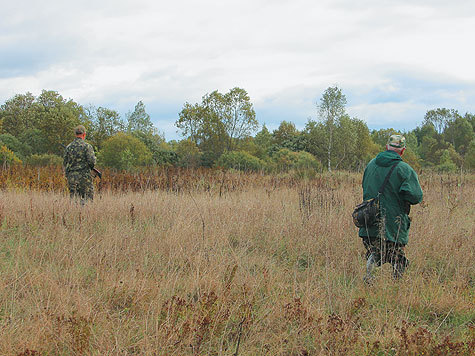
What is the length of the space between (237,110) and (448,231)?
31.8m

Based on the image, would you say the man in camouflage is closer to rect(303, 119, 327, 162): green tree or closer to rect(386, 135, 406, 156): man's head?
rect(386, 135, 406, 156): man's head

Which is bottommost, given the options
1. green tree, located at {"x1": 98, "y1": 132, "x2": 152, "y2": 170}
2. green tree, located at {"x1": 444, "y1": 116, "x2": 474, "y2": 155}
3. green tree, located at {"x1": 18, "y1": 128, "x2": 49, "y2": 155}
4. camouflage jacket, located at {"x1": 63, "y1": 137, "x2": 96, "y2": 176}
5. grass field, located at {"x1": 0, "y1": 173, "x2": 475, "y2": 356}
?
grass field, located at {"x1": 0, "y1": 173, "x2": 475, "y2": 356}

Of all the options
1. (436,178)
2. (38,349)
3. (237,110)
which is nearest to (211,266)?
(38,349)

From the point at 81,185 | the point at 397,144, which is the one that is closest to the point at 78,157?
the point at 81,185

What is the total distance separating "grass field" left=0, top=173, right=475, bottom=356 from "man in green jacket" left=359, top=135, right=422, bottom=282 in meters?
0.22

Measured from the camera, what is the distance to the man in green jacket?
4062mm

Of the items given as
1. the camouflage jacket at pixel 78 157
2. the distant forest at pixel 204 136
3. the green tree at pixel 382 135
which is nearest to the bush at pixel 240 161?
the distant forest at pixel 204 136

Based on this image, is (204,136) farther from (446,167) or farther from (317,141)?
(446,167)

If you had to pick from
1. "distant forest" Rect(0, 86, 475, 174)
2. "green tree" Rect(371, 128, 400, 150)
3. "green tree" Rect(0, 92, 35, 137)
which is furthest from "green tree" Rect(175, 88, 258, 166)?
"green tree" Rect(371, 128, 400, 150)

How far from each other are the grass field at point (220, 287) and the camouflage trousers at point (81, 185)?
1.67ft

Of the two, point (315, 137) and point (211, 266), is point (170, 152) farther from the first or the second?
point (211, 266)

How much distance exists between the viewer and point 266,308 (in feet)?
11.8

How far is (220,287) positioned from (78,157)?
487 cm

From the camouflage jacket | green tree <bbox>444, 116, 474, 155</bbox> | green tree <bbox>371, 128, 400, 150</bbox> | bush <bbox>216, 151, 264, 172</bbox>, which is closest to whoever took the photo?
the camouflage jacket
